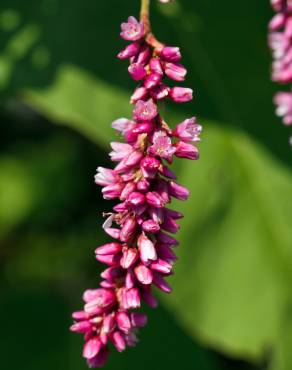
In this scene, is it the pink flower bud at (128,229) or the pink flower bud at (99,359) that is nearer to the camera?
the pink flower bud at (128,229)

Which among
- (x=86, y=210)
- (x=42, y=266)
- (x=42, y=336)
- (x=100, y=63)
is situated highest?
(x=100, y=63)

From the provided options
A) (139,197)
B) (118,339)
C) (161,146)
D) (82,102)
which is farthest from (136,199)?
(82,102)

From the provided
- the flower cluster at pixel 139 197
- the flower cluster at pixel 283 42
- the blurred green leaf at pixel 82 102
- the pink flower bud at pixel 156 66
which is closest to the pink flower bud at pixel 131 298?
the flower cluster at pixel 139 197

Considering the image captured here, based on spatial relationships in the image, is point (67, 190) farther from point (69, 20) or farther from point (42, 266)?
point (69, 20)

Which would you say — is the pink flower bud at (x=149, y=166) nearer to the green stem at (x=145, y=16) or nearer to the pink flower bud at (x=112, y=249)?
the pink flower bud at (x=112, y=249)

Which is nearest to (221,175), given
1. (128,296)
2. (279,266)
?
(279,266)

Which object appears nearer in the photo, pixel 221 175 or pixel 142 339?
pixel 221 175
